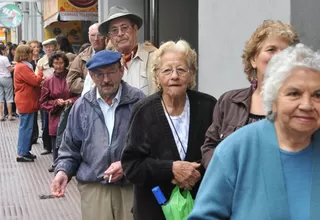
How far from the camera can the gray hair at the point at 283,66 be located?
2402mm

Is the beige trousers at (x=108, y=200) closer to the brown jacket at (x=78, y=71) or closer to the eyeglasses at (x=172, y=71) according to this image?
the eyeglasses at (x=172, y=71)

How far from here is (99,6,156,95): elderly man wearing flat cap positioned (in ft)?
16.1

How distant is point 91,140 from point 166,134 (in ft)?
2.75

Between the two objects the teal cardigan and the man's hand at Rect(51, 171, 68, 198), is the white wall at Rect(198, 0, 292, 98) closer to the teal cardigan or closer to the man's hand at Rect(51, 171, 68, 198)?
the man's hand at Rect(51, 171, 68, 198)

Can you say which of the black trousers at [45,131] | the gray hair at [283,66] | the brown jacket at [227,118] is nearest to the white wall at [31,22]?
the black trousers at [45,131]

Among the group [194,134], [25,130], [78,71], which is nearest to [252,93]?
[194,134]

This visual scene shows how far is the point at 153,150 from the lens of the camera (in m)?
3.65

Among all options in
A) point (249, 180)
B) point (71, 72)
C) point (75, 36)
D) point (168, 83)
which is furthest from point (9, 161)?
point (249, 180)

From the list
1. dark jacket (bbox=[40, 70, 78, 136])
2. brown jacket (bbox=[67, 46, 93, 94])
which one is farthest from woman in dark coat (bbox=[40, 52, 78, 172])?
brown jacket (bbox=[67, 46, 93, 94])

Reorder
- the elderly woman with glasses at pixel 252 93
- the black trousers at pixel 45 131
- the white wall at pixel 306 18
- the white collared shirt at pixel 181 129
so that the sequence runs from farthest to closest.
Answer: the black trousers at pixel 45 131 → the white wall at pixel 306 18 → the white collared shirt at pixel 181 129 → the elderly woman with glasses at pixel 252 93

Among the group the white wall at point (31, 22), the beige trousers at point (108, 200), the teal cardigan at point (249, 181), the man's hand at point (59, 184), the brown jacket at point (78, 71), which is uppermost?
the white wall at point (31, 22)

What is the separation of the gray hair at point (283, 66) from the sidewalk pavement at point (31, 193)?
5096 mm

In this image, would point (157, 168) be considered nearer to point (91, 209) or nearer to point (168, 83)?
point (168, 83)

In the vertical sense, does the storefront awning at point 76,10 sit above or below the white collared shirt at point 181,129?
above
